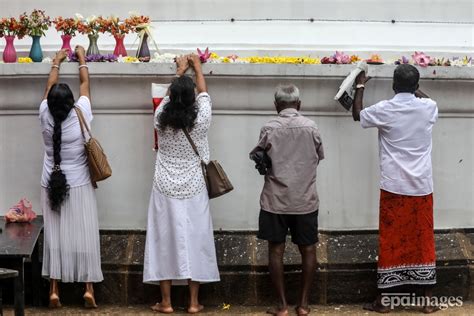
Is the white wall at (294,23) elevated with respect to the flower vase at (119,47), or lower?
elevated

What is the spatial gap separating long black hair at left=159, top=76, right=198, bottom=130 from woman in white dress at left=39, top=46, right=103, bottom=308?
2.22ft

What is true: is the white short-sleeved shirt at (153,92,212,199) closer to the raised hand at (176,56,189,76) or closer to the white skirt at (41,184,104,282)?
the raised hand at (176,56,189,76)

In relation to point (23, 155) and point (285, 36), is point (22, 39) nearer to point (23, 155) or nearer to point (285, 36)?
point (23, 155)

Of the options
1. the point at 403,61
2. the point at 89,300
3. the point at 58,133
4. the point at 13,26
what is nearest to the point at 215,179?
the point at 58,133

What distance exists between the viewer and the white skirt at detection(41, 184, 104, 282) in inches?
323

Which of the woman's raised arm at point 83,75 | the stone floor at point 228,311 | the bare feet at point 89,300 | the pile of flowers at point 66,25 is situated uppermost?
the pile of flowers at point 66,25

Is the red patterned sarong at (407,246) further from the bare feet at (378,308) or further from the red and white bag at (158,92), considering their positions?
the red and white bag at (158,92)

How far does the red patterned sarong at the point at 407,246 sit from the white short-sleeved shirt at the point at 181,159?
1.50 m

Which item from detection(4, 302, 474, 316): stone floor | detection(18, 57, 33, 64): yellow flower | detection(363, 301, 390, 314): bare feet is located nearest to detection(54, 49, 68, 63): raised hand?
detection(18, 57, 33, 64): yellow flower

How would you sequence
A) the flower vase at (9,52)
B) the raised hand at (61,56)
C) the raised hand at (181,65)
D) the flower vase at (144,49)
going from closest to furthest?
1. the raised hand at (181,65)
2. the raised hand at (61,56)
3. the flower vase at (144,49)
4. the flower vase at (9,52)

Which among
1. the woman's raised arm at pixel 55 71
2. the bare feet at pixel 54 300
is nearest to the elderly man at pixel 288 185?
the bare feet at pixel 54 300

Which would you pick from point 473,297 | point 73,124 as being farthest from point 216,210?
point 473,297

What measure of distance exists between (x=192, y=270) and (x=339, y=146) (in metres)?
1.72

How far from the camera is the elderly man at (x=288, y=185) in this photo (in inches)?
311
